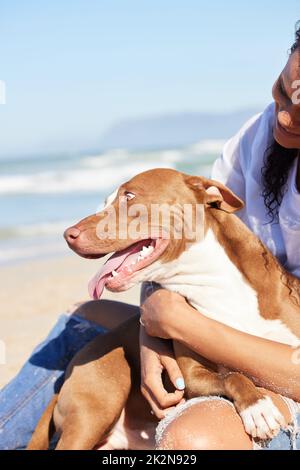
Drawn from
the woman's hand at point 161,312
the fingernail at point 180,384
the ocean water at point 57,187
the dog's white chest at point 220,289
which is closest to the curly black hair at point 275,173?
the dog's white chest at point 220,289

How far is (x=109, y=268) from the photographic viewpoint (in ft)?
11.2

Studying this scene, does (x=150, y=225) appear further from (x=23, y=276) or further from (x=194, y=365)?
(x=23, y=276)

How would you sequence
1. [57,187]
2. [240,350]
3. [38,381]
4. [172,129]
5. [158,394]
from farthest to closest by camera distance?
[172,129], [57,187], [38,381], [158,394], [240,350]

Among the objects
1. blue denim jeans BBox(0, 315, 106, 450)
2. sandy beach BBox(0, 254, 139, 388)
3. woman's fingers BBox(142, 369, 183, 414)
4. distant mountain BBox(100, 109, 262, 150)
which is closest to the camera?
woman's fingers BBox(142, 369, 183, 414)

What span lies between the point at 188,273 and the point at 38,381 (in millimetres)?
1100

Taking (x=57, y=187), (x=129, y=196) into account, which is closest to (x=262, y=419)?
(x=129, y=196)

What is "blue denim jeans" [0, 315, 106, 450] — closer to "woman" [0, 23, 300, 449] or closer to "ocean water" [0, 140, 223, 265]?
"woman" [0, 23, 300, 449]

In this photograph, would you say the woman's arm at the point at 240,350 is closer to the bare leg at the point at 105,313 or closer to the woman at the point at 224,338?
the woman at the point at 224,338

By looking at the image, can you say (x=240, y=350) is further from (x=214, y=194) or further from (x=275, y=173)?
(x=275, y=173)

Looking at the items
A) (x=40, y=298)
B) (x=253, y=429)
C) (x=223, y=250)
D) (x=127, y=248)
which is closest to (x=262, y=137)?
(x=223, y=250)

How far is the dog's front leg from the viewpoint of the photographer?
295cm

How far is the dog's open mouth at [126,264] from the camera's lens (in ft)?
11.0

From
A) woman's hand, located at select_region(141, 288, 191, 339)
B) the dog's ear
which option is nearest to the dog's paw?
woman's hand, located at select_region(141, 288, 191, 339)

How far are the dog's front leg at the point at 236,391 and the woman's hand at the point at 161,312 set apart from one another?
5.2 inches
